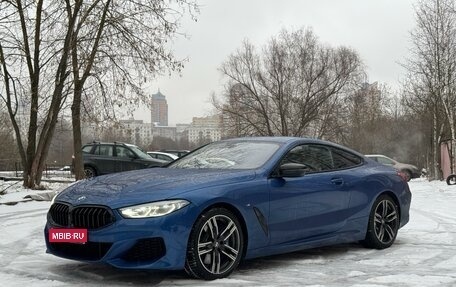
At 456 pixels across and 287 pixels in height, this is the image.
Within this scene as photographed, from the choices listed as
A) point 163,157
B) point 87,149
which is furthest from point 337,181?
point 163,157

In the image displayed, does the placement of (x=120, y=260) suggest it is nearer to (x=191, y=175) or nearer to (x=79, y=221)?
(x=79, y=221)

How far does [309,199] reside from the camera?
5773mm

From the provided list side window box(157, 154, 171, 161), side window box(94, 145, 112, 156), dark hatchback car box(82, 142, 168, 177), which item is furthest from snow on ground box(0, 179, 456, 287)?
side window box(157, 154, 171, 161)

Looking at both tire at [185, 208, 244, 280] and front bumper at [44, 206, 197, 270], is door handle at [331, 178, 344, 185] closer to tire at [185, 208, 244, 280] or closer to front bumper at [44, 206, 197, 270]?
tire at [185, 208, 244, 280]

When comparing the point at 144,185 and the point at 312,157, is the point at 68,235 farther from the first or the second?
the point at 312,157

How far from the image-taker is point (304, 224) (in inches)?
225

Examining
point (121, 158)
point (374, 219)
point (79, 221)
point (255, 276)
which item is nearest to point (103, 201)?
point (79, 221)

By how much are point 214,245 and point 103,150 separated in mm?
17533

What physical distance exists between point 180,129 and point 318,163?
9623cm

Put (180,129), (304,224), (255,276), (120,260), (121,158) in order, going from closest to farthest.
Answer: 1. (120,260)
2. (255,276)
3. (304,224)
4. (121,158)
5. (180,129)

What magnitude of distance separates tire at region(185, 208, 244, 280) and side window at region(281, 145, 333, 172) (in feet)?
3.50

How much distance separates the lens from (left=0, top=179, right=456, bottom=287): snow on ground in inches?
193

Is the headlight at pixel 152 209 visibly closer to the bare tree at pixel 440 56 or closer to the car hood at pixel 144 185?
the car hood at pixel 144 185

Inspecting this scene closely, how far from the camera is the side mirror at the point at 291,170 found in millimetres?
5492
